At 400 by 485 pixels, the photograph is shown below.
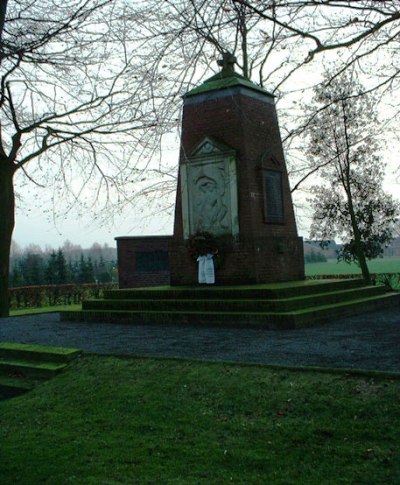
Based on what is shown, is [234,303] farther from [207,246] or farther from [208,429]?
[208,429]

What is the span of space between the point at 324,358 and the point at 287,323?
300 cm

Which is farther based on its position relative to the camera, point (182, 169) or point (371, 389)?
point (182, 169)

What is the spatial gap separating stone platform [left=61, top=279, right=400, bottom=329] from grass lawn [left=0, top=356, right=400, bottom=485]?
379 cm

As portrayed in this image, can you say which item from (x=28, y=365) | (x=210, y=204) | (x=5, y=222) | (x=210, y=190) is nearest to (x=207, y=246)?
(x=210, y=204)

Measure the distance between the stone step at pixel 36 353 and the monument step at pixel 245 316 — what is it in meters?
3.11

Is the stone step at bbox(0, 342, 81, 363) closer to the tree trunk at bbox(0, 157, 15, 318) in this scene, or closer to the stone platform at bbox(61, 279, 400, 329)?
the stone platform at bbox(61, 279, 400, 329)

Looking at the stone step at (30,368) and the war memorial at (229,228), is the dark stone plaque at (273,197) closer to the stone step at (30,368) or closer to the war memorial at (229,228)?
the war memorial at (229,228)

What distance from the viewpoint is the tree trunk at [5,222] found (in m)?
16.2

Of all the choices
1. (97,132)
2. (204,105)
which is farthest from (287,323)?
(97,132)

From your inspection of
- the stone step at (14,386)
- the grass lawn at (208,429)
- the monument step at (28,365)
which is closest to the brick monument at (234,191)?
the monument step at (28,365)

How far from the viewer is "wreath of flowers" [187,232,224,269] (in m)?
12.6

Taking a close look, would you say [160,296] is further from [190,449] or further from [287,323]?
[190,449]

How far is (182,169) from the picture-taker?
13.3 m

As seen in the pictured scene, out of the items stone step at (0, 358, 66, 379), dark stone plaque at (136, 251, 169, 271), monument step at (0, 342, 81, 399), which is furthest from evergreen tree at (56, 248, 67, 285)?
stone step at (0, 358, 66, 379)
